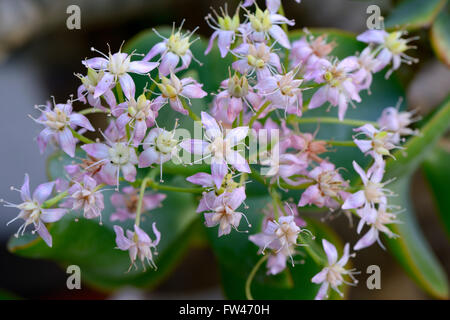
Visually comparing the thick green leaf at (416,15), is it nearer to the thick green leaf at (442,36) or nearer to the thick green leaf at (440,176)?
the thick green leaf at (442,36)

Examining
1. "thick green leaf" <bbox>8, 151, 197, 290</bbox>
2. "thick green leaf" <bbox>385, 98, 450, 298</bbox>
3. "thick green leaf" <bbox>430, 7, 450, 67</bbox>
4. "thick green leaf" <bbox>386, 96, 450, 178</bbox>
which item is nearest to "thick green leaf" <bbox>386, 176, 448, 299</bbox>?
"thick green leaf" <bbox>385, 98, 450, 298</bbox>

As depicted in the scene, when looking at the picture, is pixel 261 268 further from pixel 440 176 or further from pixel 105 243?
pixel 440 176

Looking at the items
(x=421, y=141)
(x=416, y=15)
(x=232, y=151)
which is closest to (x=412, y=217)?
(x=421, y=141)

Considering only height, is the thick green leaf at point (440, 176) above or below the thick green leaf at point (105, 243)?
above

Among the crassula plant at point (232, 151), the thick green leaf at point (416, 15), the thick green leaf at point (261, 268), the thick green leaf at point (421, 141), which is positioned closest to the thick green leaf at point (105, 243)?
the crassula plant at point (232, 151)

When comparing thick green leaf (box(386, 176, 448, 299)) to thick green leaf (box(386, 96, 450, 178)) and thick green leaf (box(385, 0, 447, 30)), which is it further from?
thick green leaf (box(385, 0, 447, 30))
